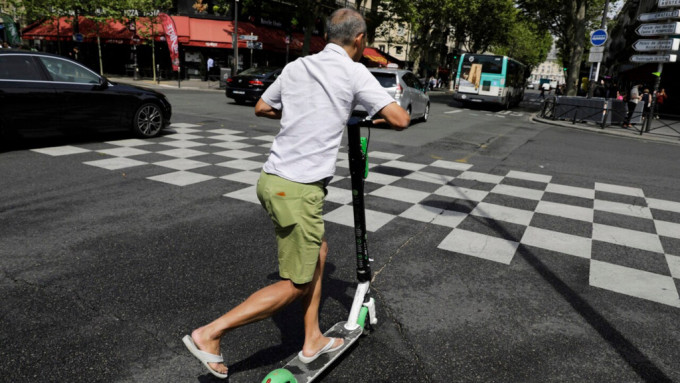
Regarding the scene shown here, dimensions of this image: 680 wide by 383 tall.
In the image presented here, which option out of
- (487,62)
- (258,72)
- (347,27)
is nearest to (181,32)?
(258,72)

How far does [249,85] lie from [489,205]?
12.7m

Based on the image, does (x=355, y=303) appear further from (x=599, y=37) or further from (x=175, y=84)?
(x=175, y=84)

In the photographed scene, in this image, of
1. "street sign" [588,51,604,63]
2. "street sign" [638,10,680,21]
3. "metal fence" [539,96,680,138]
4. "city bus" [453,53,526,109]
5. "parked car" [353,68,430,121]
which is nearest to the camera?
"parked car" [353,68,430,121]

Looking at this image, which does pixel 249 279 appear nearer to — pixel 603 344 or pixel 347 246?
pixel 347 246

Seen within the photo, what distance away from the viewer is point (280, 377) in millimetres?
1896

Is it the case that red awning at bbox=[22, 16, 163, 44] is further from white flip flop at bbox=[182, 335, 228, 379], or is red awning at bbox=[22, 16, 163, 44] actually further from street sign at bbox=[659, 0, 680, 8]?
white flip flop at bbox=[182, 335, 228, 379]

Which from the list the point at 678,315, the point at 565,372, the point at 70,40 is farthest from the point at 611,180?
the point at 70,40

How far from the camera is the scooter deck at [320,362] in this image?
2.03 meters

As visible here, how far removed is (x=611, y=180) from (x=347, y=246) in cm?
540

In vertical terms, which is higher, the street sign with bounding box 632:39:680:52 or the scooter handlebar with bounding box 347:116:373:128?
the street sign with bounding box 632:39:680:52

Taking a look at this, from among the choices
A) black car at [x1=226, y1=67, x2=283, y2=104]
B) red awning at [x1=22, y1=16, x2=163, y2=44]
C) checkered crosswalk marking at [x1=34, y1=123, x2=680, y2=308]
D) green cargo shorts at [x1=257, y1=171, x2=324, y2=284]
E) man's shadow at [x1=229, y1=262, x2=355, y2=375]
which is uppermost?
red awning at [x1=22, y1=16, x2=163, y2=44]

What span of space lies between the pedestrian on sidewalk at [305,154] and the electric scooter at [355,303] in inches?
5.0

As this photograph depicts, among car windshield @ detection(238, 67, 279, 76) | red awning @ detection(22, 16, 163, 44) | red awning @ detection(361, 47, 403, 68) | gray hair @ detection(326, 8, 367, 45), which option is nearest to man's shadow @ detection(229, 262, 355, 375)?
gray hair @ detection(326, 8, 367, 45)

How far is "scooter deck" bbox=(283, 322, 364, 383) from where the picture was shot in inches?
79.8
